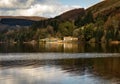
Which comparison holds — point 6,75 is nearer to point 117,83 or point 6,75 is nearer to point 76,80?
point 76,80

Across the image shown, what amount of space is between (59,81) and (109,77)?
762 centimetres

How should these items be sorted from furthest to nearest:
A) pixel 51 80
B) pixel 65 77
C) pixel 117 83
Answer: pixel 65 77
pixel 51 80
pixel 117 83

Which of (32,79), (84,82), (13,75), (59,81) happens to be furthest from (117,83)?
(13,75)

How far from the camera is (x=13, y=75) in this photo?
53469mm

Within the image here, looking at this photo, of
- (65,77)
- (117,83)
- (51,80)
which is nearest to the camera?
(117,83)

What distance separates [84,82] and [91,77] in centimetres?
507

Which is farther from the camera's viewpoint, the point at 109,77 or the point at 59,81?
the point at 109,77

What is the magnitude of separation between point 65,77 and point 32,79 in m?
5.03

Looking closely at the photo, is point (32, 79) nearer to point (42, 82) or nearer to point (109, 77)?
point (42, 82)

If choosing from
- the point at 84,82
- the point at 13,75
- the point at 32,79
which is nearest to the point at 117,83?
the point at 84,82

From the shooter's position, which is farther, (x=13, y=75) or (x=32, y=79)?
(x=13, y=75)

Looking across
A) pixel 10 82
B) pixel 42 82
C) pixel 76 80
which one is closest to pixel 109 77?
pixel 76 80

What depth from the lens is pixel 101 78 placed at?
4931 centimetres

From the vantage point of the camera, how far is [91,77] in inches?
1991
